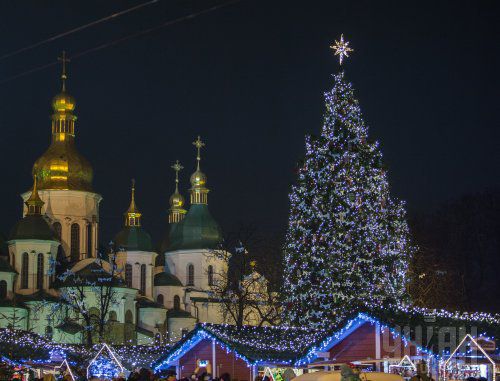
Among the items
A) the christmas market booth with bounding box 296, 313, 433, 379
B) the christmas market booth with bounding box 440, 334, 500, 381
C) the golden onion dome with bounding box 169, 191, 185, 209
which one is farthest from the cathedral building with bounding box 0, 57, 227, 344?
the christmas market booth with bounding box 440, 334, 500, 381

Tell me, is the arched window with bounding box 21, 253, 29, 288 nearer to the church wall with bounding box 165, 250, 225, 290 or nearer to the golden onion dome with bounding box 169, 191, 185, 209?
the church wall with bounding box 165, 250, 225, 290

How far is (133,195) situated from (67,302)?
23.1 metres

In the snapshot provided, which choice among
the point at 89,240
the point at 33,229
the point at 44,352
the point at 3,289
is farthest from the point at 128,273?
the point at 44,352

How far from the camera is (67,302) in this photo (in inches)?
2808

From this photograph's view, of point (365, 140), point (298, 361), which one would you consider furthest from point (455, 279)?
point (298, 361)

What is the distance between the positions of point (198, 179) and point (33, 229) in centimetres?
1879

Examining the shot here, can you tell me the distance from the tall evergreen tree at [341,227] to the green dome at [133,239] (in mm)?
53718

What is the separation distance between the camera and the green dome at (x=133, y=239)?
8856 cm

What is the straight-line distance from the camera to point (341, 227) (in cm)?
3462

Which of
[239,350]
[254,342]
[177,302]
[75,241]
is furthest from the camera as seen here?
[177,302]

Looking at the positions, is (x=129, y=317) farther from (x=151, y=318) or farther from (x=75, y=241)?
(x=75, y=241)

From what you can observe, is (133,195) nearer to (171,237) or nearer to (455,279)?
(171,237)

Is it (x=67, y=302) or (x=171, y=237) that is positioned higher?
(x=171, y=237)

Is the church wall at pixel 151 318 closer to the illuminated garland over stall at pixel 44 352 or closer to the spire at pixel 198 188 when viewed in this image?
the spire at pixel 198 188
